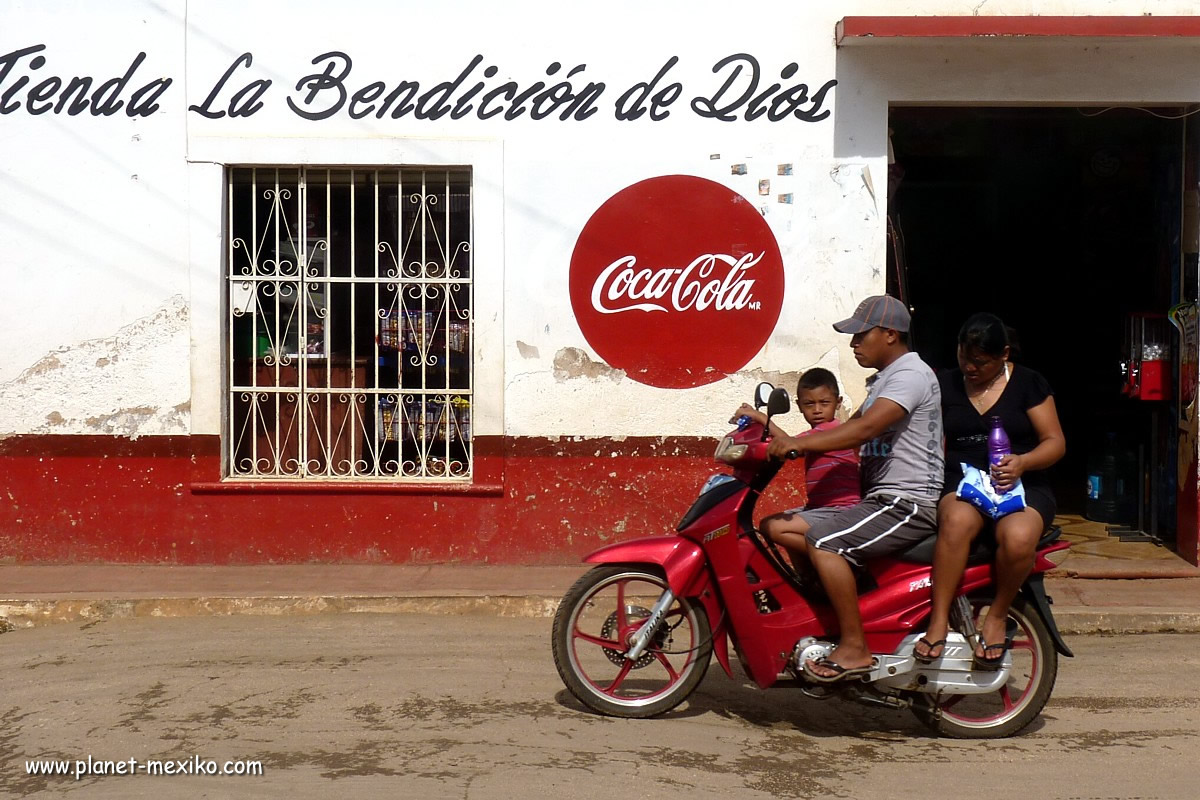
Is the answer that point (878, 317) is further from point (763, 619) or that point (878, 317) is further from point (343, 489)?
point (343, 489)

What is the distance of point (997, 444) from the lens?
4.57m

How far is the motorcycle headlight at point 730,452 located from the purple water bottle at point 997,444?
2.93 ft

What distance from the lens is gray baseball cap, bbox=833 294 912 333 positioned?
471 cm

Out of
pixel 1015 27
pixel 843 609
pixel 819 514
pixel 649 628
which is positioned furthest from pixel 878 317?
pixel 1015 27

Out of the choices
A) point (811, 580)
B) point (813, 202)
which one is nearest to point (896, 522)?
point (811, 580)

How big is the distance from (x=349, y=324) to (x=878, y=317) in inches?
158

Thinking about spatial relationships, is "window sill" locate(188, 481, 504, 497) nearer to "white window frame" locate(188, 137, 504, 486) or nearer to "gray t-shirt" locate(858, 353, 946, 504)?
"white window frame" locate(188, 137, 504, 486)

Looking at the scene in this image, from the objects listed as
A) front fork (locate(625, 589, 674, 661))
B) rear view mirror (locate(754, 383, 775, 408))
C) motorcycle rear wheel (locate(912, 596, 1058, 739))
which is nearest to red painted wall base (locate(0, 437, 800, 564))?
front fork (locate(625, 589, 674, 661))

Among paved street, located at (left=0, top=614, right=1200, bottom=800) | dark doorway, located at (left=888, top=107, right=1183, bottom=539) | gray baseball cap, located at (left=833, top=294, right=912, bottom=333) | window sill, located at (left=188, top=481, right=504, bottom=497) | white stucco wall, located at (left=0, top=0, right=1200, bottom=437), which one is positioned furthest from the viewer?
dark doorway, located at (left=888, top=107, right=1183, bottom=539)

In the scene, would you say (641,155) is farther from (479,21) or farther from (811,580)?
(811,580)

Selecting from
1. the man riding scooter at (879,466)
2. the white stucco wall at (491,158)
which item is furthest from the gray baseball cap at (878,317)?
the white stucco wall at (491,158)

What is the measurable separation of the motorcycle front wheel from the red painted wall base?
2.71 m

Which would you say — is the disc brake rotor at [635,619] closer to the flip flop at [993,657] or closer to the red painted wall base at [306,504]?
the flip flop at [993,657]

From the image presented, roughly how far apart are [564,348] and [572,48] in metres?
1.77
